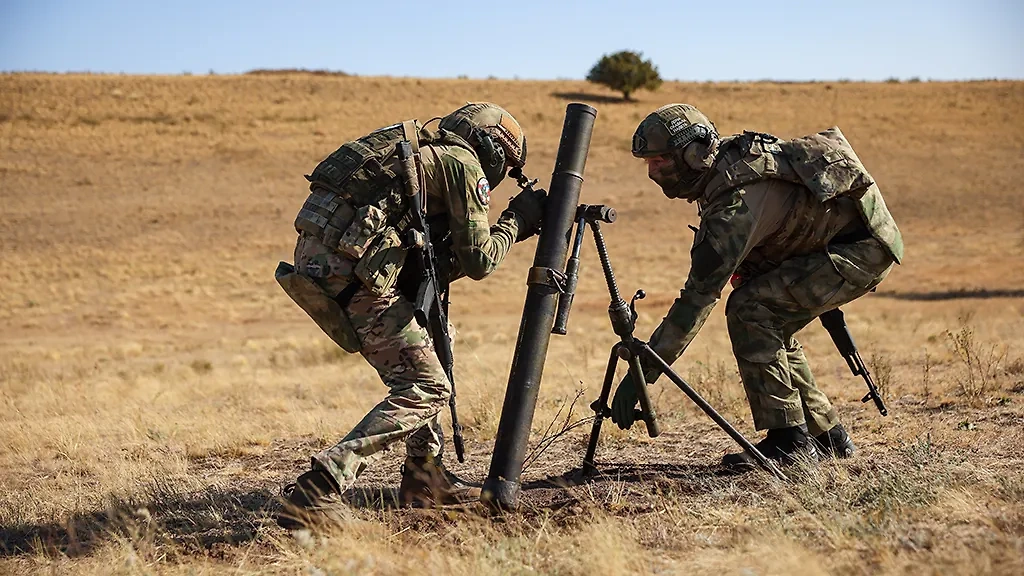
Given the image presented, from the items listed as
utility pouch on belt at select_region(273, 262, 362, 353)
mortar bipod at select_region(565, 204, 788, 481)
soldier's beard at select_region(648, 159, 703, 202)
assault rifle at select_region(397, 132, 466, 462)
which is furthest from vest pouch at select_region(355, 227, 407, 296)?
soldier's beard at select_region(648, 159, 703, 202)

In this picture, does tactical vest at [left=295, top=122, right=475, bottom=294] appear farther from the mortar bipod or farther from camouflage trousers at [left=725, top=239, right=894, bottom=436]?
camouflage trousers at [left=725, top=239, right=894, bottom=436]

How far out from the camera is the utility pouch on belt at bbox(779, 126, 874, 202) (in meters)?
4.54

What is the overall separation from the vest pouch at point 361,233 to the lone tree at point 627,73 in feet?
160

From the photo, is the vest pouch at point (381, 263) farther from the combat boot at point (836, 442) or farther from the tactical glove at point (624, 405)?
the combat boot at point (836, 442)

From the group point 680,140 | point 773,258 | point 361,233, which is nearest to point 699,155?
point 680,140

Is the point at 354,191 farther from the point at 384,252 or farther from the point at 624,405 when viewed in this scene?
the point at 624,405

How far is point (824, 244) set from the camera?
4.80 metres

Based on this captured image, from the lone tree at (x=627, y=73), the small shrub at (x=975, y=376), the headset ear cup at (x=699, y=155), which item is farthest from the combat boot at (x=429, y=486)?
the lone tree at (x=627, y=73)

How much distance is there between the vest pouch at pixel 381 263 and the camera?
14.5 feet

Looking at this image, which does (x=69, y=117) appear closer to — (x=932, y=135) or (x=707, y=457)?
(x=932, y=135)

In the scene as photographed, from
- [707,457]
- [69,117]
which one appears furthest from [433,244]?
[69,117]

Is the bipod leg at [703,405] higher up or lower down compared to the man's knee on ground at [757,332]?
lower down

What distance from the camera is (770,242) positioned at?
487 centimetres

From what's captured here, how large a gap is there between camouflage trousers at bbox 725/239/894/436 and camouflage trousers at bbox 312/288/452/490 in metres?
1.56
